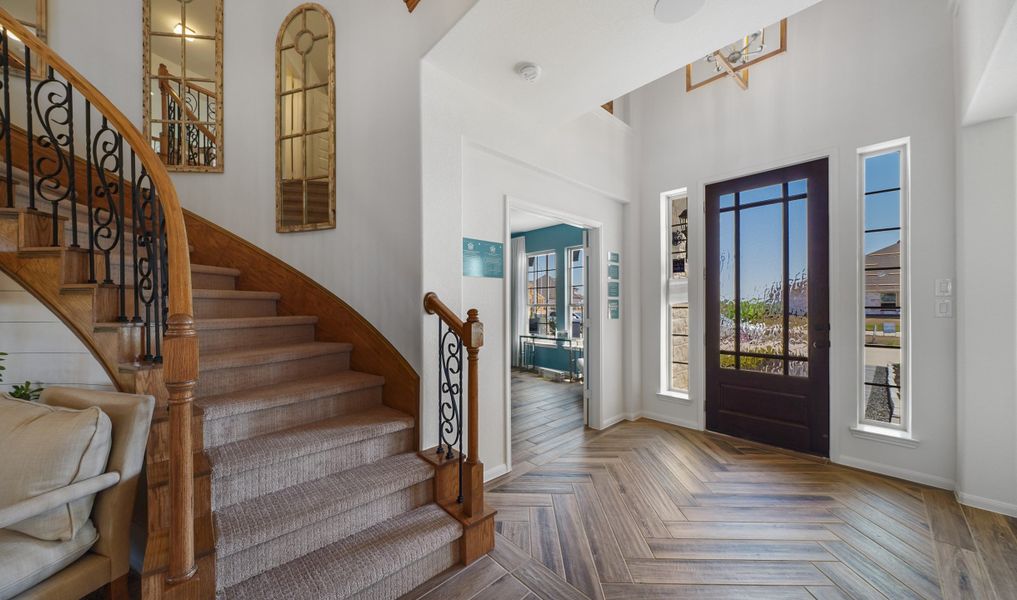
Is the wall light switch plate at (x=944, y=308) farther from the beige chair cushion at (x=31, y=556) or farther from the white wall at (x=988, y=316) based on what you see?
the beige chair cushion at (x=31, y=556)

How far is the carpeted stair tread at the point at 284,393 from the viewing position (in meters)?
1.95

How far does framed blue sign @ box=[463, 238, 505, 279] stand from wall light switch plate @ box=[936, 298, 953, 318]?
122 inches

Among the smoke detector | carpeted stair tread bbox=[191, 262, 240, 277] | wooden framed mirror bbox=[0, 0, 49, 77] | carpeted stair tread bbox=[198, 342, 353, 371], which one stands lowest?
carpeted stair tread bbox=[198, 342, 353, 371]

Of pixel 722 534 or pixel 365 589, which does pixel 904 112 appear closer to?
pixel 722 534

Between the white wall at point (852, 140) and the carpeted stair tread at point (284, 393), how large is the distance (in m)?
3.24

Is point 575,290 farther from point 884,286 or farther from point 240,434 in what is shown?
point 240,434

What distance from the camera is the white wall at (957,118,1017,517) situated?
2424 millimetres

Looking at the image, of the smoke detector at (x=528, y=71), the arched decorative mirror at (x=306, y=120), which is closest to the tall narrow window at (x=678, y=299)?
the smoke detector at (x=528, y=71)

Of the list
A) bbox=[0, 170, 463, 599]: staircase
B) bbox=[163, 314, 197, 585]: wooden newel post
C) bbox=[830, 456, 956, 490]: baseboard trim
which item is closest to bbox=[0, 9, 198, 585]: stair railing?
bbox=[163, 314, 197, 585]: wooden newel post

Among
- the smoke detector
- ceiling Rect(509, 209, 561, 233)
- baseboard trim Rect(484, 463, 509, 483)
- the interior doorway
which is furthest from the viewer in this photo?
ceiling Rect(509, 209, 561, 233)

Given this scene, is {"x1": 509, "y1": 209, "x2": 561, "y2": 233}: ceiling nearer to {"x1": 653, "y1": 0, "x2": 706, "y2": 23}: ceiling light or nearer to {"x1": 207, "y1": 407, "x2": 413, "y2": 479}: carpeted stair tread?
{"x1": 653, "y1": 0, "x2": 706, "y2": 23}: ceiling light

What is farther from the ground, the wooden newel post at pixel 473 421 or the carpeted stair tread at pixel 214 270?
the carpeted stair tread at pixel 214 270

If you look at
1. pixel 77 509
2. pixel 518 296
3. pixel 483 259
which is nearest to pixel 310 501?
pixel 77 509

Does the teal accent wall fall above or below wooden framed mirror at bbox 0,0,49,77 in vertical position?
below
